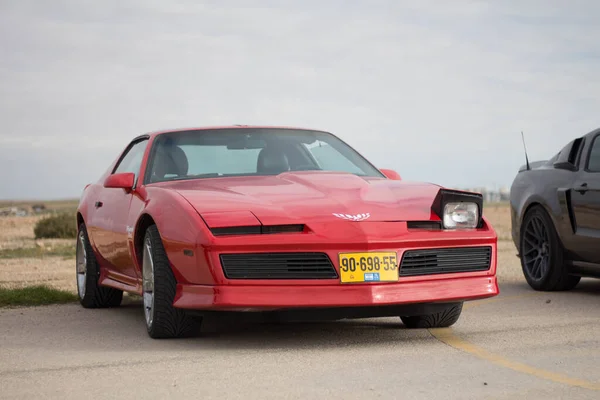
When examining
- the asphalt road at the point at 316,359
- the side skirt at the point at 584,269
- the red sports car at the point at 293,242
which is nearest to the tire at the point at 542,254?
the side skirt at the point at 584,269

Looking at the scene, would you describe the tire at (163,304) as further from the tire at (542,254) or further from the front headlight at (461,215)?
the tire at (542,254)

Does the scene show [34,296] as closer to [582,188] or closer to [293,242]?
[293,242]

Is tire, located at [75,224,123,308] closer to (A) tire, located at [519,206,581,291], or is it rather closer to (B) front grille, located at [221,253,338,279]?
(B) front grille, located at [221,253,338,279]

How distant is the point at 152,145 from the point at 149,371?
285 centimetres

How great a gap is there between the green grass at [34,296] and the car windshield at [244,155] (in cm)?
269

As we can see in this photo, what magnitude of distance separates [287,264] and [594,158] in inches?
184

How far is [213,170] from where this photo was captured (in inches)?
310

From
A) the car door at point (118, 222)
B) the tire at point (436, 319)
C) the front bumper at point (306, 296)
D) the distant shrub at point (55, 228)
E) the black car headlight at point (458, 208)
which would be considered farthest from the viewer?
the distant shrub at point (55, 228)

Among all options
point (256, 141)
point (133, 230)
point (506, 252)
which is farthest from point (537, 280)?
point (506, 252)

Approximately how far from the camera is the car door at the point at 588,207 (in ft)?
31.4

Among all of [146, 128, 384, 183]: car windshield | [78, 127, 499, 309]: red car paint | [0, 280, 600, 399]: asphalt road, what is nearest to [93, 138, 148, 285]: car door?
[146, 128, 384, 183]: car windshield

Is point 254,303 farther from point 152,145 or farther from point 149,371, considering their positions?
point 152,145

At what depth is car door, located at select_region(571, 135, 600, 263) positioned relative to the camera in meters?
9.56

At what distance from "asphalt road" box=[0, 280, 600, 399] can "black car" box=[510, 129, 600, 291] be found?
1306mm
